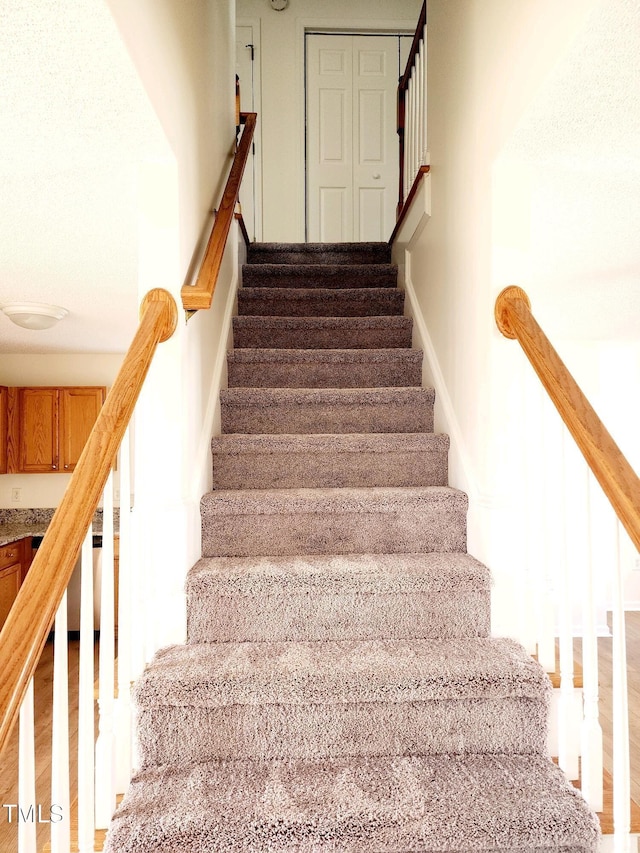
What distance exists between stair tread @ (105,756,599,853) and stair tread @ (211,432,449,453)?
3.70ft

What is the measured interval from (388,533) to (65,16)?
1.63m

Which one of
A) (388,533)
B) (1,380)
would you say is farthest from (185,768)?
(1,380)

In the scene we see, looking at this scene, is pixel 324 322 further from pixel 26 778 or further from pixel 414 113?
pixel 26 778

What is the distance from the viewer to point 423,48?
300 cm

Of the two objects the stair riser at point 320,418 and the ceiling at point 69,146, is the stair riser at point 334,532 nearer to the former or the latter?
the stair riser at point 320,418

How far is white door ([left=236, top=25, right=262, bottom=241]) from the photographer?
205 inches

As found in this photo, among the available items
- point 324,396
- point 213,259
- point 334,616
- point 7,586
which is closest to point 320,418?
point 324,396

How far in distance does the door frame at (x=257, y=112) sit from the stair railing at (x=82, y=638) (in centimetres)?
409

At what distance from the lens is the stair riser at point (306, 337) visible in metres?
3.03

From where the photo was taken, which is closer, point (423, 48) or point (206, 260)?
point (206, 260)

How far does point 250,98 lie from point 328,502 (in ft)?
15.4

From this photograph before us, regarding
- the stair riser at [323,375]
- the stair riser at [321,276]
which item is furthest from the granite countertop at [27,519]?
the stair riser at [323,375]

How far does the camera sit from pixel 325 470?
89.8 inches

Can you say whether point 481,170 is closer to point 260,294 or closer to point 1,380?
point 260,294
